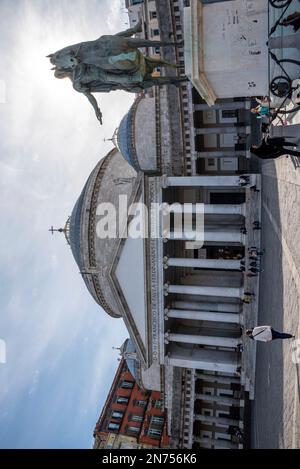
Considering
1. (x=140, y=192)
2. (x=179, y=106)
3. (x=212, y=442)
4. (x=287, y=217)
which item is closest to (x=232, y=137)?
(x=179, y=106)

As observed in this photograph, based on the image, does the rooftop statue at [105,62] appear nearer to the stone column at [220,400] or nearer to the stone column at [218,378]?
the stone column at [218,378]

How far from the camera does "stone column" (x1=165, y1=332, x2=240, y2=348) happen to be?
2306cm

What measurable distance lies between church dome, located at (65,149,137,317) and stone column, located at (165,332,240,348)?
3842 millimetres

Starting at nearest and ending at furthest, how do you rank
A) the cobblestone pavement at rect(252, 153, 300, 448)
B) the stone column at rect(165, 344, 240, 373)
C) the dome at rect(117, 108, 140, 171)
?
the cobblestone pavement at rect(252, 153, 300, 448) < the stone column at rect(165, 344, 240, 373) < the dome at rect(117, 108, 140, 171)

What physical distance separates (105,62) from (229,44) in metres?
3.65

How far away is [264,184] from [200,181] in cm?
319

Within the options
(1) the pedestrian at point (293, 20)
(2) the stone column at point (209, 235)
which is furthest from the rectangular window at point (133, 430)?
(1) the pedestrian at point (293, 20)

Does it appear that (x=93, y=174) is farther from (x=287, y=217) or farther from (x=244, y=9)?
(x=244, y=9)

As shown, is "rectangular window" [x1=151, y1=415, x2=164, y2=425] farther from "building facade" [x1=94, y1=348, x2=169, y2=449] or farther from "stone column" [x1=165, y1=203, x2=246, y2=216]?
"stone column" [x1=165, y1=203, x2=246, y2=216]

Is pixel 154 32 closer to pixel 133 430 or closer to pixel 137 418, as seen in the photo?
pixel 137 418

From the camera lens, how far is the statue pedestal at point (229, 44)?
399 inches

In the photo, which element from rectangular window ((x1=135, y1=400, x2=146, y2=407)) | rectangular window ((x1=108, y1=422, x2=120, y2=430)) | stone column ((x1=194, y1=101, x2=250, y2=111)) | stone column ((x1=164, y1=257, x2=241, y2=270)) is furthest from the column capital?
rectangular window ((x1=108, y1=422, x2=120, y2=430))

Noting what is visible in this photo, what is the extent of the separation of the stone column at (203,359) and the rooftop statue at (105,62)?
49.5ft

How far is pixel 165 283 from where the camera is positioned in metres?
23.3
